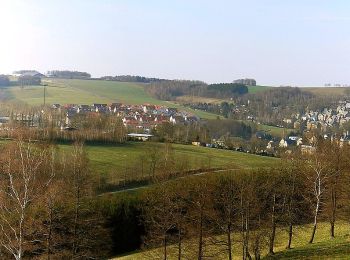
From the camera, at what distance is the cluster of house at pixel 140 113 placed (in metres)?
127

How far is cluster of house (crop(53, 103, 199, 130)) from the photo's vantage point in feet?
418

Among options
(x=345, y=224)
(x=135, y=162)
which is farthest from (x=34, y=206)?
(x=135, y=162)

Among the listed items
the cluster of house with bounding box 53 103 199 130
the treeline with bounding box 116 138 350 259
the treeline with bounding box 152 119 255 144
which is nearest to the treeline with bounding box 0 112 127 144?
the treeline with bounding box 152 119 255 144

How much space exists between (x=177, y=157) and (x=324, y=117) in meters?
104

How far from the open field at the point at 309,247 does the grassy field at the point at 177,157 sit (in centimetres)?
2707

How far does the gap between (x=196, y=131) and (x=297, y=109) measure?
77.7 metres

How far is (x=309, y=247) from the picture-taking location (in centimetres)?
3003

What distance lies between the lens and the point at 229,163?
74.1 meters

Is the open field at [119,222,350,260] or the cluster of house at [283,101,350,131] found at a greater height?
the cluster of house at [283,101,350,131]

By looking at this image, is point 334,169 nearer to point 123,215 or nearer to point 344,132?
point 123,215

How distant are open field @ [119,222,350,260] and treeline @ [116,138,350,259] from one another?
0.37 meters

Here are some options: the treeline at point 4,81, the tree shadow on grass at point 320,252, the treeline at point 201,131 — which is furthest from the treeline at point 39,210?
the treeline at point 4,81

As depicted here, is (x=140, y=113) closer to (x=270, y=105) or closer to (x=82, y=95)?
(x=82, y=95)

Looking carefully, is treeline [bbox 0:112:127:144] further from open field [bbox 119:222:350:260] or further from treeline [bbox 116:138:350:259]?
open field [bbox 119:222:350:260]
